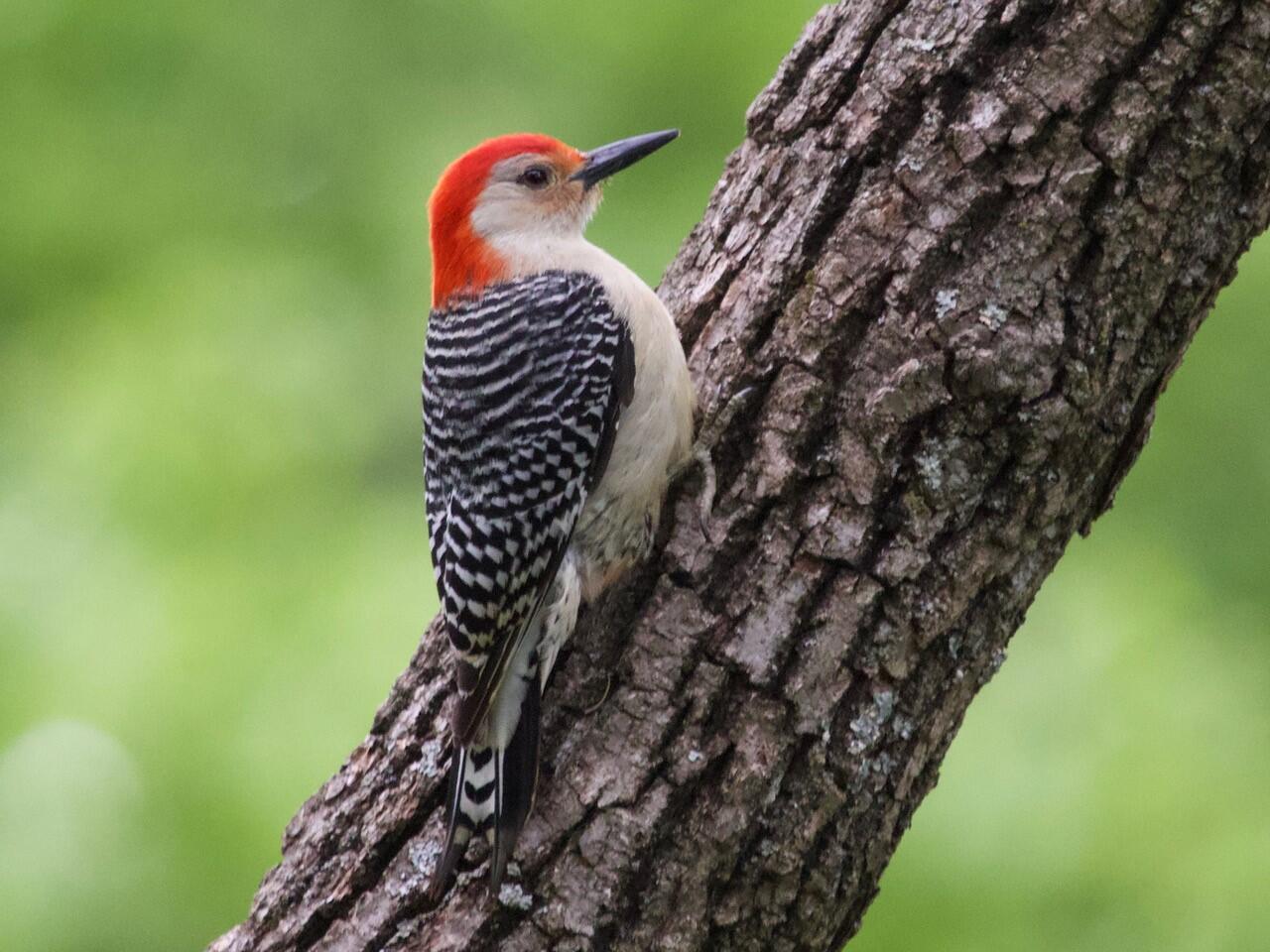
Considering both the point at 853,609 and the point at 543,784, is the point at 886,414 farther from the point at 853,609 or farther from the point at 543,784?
the point at 543,784

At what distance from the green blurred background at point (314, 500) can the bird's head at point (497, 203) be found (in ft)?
1.97

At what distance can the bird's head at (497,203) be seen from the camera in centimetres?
473

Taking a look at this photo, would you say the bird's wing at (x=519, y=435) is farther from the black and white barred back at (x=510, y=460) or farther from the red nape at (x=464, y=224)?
the red nape at (x=464, y=224)

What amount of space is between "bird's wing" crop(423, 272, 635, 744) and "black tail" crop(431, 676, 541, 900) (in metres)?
0.40

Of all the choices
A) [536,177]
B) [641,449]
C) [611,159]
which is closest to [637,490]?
[641,449]

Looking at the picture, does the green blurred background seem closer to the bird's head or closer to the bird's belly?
the bird's head

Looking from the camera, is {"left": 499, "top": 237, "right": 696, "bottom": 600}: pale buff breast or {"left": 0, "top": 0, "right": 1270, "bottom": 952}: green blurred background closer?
{"left": 499, "top": 237, "right": 696, "bottom": 600}: pale buff breast

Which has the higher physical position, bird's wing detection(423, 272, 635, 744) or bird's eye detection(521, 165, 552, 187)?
bird's eye detection(521, 165, 552, 187)

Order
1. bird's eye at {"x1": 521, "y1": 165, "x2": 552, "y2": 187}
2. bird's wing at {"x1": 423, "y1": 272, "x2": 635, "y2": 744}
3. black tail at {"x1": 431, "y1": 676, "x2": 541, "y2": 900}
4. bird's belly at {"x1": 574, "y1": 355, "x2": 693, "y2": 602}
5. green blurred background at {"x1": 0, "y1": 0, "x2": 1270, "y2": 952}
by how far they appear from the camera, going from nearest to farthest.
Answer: black tail at {"x1": 431, "y1": 676, "x2": 541, "y2": 900} → bird's belly at {"x1": 574, "y1": 355, "x2": 693, "y2": 602} → bird's wing at {"x1": 423, "y1": 272, "x2": 635, "y2": 744} → green blurred background at {"x1": 0, "y1": 0, "x2": 1270, "y2": 952} → bird's eye at {"x1": 521, "y1": 165, "x2": 552, "y2": 187}

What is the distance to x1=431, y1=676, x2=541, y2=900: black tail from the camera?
133 inches

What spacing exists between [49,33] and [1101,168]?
4.64m

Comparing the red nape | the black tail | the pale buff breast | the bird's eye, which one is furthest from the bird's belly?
the bird's eye

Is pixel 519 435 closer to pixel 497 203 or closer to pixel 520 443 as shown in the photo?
pixel 520 443

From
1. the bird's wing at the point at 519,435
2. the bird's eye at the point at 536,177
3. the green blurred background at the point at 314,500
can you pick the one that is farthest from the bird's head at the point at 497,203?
the green blurred background at the point at 314,500
